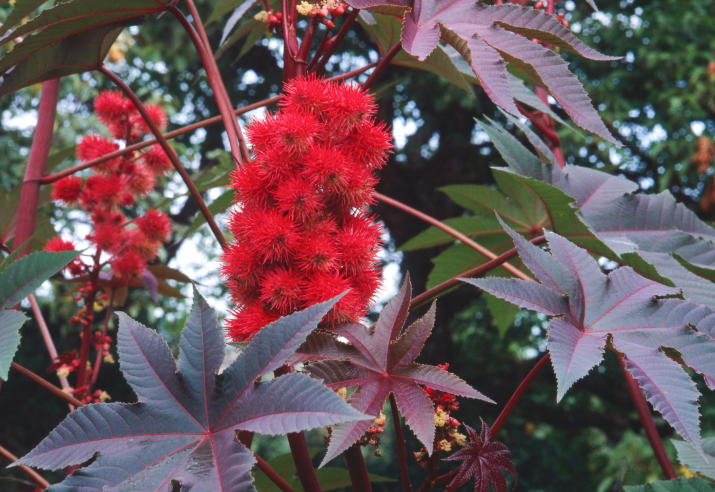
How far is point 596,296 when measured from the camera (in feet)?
1.76

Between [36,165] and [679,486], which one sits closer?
[679,486]

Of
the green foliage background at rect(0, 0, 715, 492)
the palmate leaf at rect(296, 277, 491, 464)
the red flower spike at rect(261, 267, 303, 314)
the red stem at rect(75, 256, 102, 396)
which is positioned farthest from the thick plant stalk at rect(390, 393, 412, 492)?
the green foliage background at rect(0, 0, 715, 492)

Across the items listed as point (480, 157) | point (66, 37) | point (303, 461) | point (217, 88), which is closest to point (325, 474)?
point (303, 461)

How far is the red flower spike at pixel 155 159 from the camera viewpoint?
0.83 meters

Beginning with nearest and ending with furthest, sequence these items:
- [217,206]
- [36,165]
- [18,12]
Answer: [18,12]
[36,165]
[217,206]

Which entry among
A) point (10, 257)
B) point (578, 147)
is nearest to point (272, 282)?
point (10, 257)

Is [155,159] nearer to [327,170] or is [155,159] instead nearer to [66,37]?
[66,37]

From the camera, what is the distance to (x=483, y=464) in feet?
1.60

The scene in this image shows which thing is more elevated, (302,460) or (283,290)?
(283,290)

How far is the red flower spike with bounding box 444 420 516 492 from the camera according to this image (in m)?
0.48

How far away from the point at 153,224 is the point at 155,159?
0.33 ft

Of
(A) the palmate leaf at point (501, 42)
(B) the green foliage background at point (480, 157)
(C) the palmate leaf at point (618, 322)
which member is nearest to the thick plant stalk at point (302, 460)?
(C) the palmate leaf at point (618, 322)

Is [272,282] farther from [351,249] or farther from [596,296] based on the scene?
[596,296]

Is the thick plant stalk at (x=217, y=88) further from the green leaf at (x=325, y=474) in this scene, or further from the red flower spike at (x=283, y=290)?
the green leaf at (x=325, y=474)
